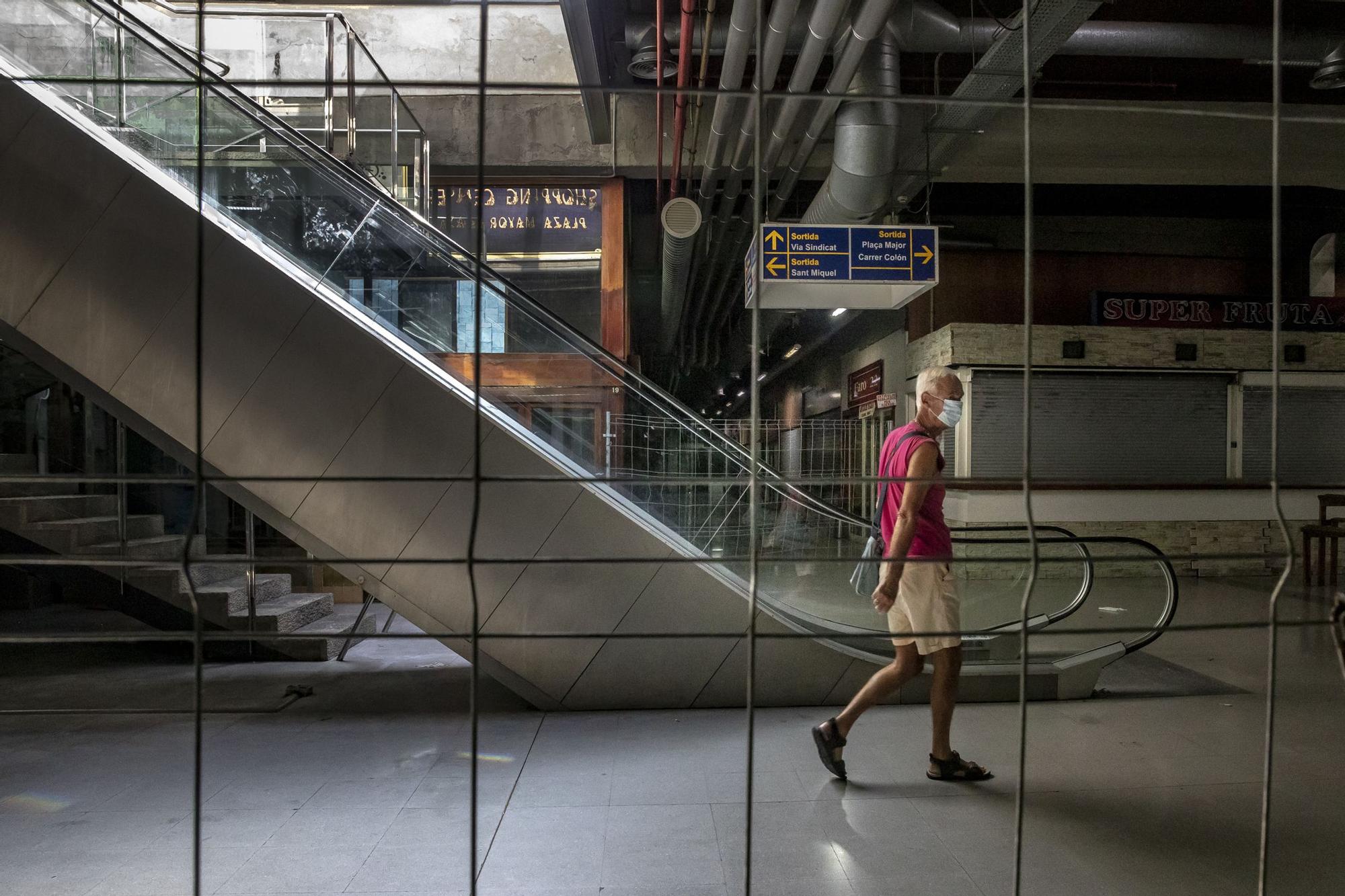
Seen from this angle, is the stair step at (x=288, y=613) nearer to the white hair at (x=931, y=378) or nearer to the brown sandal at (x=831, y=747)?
the brown sandal at (x=831, y=747)

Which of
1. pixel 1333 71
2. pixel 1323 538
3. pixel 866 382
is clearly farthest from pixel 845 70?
pixel 866 382

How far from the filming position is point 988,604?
14.8ft

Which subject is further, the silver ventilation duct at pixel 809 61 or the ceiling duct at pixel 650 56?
the ceiling duct at pixel 650 56

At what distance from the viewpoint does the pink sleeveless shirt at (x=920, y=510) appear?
3209mm

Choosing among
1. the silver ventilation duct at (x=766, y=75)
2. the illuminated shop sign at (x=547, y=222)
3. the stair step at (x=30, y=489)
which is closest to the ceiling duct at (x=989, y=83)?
the silver ventilation duct at (x=766, y=75)

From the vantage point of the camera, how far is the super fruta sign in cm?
987

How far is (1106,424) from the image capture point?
975 cm

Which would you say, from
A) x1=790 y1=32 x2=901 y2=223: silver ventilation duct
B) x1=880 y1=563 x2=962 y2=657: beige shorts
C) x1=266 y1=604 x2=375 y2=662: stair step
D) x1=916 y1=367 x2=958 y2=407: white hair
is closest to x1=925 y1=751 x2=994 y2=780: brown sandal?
x1=880 y1=563 x2=962 y2=657: beige shorts

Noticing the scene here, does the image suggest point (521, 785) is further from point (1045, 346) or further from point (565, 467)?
point (1045, 346)

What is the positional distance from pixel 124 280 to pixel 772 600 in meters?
3.69

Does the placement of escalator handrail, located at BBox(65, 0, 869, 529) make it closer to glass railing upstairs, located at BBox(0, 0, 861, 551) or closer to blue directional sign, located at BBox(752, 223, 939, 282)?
glass railing upstairs, located at BBox(0, 0, 861, 551)

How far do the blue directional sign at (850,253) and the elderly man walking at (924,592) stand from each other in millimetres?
2799

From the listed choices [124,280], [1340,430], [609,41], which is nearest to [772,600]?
[124,280]

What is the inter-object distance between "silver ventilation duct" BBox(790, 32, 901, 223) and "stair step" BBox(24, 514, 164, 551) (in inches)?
236
